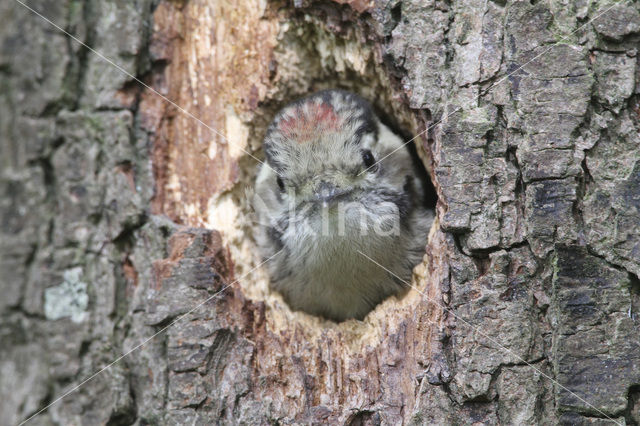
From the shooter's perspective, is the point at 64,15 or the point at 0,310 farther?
the point at 0,310

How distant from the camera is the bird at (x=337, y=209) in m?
2.87

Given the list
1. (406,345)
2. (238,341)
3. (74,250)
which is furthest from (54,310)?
(406,345)

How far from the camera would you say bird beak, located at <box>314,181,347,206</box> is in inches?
106

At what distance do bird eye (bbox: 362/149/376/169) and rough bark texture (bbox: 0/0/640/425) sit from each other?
0.23 meters

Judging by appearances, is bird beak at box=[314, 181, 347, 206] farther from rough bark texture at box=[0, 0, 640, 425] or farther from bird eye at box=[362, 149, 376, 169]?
rough bark texture at box=[0, 0, 640, 425]

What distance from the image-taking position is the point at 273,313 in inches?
115

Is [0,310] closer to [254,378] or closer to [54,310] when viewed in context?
[54,310]

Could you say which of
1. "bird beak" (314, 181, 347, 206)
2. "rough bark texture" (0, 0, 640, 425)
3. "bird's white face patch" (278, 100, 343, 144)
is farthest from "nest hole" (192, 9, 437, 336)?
"bird beak" (314, 181, 347, 206)

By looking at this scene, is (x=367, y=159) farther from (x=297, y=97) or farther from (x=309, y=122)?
(x=297, y=97)

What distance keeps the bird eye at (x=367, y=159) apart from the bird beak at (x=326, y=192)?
0.24m

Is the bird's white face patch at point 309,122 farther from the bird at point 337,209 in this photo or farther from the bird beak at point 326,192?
the bird beak at point 326,192

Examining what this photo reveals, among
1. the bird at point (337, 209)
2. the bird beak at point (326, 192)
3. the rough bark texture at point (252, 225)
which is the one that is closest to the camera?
the rough bark texture at point (252, 225)

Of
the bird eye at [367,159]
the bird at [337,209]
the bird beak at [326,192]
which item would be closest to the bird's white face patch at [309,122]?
the bird at [337,209]

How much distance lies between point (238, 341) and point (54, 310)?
0.99 m
